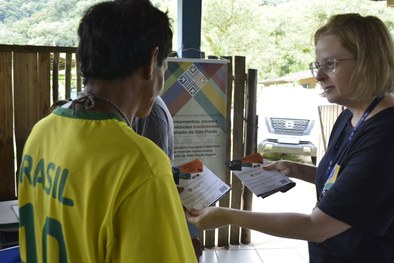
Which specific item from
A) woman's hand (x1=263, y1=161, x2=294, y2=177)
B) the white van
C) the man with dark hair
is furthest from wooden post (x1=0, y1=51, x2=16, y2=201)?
the white van

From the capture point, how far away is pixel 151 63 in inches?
35.1

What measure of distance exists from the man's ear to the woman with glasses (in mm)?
687

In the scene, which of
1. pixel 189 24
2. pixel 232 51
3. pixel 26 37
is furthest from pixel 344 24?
pixel 232 51

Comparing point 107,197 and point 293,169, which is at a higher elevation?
point 107,197

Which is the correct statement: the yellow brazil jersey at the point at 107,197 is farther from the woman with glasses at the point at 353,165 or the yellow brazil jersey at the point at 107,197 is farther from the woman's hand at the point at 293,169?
the woman's hand at the point at 293,169

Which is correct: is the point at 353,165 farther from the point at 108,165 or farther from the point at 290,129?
the point at 290,129

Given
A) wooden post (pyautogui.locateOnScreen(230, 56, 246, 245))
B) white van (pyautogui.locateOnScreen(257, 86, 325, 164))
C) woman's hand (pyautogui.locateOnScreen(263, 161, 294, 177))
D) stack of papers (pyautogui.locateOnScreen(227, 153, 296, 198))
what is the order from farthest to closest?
white van (pyautogui.locateOnScreen(257, 86, 325, 164)) < wooden post (pyautogui.locateOnScreen(230, 56, 246, 245)) < woman's hand (pyautogui.locateOnScreen(263, 161, 294, 177)) < stack of papers (pyautogui.locateOnScreen(227, 153, 296, 198))

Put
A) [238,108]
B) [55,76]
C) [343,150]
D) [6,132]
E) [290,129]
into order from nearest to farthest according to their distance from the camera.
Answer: [343,150]
[6,132]
[55,76]
[238,108]
[290,129]

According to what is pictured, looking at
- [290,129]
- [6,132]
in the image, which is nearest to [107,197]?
[6,132]

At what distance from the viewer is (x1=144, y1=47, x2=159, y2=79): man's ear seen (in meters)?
0.88

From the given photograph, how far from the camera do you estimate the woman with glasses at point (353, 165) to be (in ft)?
4.02

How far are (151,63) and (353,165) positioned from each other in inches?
28.9

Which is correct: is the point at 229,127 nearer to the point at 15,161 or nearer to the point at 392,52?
the point at 15,161

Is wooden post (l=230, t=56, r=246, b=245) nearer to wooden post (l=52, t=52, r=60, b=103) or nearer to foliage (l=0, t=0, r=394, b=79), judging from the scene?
wooden post (l=52, t=52, r=60, b=103)
